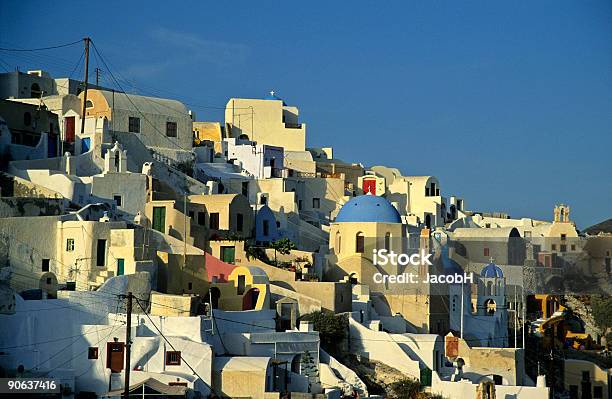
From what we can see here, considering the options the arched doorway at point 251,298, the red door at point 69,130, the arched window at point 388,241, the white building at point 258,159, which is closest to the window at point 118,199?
the red door at point 69,130

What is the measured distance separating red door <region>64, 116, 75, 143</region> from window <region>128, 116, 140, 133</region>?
10.3 ft

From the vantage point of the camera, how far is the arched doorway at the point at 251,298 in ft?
149

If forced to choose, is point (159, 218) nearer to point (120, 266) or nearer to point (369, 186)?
point (120, 266)

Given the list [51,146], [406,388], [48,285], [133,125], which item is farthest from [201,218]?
[406,388]

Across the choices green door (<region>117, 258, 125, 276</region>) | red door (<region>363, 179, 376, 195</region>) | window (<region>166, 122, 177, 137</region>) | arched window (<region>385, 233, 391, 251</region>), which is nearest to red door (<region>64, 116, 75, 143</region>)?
window (<region>166, 122, 177, 137</region>)

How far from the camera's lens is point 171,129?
6006 cm

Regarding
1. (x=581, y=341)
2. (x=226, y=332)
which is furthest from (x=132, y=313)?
(x=581, y=341)

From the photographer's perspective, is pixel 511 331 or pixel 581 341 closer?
pixel 511 331

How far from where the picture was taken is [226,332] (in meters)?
42.9

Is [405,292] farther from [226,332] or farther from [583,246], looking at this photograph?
[583,246]

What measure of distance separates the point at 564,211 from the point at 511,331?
15.0 meters

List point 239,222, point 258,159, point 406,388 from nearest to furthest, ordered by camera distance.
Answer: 1. point 406,388
2. point 239,222
3. point 258,159

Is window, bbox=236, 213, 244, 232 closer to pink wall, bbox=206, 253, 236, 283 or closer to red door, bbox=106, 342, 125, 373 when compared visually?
pink wall, bbox=206, 253, 236, 283

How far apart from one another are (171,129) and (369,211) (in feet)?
33.9
